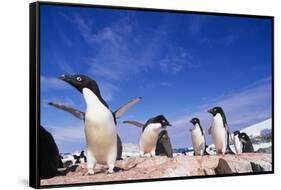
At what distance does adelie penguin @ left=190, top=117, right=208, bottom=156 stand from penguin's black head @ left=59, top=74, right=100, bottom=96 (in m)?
0.79

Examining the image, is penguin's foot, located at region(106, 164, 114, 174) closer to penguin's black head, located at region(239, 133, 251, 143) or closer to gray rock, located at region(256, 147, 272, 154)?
penguin's black head, located at region(239, 133, 251, 143)

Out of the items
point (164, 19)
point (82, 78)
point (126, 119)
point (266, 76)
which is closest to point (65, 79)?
point (82, 78)

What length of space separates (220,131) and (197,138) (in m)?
0.21

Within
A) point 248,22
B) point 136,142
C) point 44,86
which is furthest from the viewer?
point 248,22

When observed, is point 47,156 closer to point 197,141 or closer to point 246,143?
point 197,141

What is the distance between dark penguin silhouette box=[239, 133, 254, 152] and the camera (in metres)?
5.57

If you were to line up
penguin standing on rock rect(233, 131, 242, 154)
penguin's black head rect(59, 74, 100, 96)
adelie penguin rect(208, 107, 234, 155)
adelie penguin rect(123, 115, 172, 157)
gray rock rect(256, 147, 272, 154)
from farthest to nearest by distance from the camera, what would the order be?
gray rock rect(256, 147, 272, 154) < penguin standing on rock rect(233, 131, 242, 154) < adelie penguin rect(208, 107, 234, 155) < adelie penguin rect(123, 115, 172, 157) < penguin's black head rect(59, 74, 100, 96)

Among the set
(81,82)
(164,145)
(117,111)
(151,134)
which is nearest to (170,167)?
(164,145)

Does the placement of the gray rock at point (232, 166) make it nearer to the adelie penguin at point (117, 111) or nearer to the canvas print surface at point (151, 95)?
the canvas print surface at point (151, 95)

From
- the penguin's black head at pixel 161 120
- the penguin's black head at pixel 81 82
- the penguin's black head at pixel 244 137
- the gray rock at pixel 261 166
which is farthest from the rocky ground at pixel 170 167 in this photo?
the penguin's black head at pixel 81 82

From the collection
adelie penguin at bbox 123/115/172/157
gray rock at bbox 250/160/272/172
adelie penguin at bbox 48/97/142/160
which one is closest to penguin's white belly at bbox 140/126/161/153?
adelie penguin at bbox 123/115/172/157

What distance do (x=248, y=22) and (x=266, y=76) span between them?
425mm

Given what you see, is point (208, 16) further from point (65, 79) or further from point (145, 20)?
point (65, 79)

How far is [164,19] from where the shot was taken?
5.19 metres
